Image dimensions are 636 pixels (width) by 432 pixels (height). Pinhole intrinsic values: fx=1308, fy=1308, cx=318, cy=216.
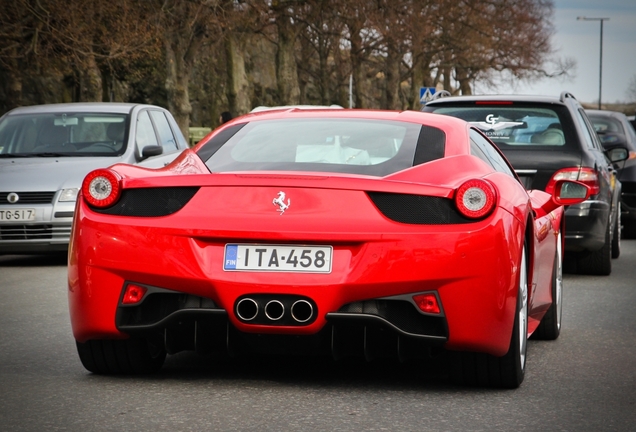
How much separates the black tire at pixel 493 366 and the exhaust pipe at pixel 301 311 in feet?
2.67

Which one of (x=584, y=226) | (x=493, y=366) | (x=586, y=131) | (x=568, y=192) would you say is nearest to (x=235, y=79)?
(x=586, y=131)

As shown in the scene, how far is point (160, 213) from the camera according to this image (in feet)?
18.3

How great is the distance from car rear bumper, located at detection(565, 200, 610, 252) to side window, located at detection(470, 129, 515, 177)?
4.30 m

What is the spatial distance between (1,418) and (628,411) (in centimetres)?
255

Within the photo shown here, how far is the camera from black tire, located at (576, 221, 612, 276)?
1220 cm

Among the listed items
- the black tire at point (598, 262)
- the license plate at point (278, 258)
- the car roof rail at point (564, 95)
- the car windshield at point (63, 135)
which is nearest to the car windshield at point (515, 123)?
the car roof rail at point (564, 95)

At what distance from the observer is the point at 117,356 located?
6.05 metres

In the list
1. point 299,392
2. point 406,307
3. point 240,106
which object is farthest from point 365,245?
point 240,106

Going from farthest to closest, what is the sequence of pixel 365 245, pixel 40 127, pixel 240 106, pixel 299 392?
pixel 240 106
pixel 40 127
pixel 299 392
pixel 365 245

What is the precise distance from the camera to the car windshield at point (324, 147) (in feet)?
19.1

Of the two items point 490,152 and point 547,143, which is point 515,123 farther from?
point 490,152

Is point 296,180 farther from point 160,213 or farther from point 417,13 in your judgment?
point 417,13

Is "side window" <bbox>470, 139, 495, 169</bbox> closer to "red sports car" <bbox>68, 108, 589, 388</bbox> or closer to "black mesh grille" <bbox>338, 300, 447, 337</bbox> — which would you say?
"red sports car" <bbox>68, 108, 589, 388</bbox>

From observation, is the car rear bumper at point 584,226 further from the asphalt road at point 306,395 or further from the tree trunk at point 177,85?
the tree trunk at point 177,85
